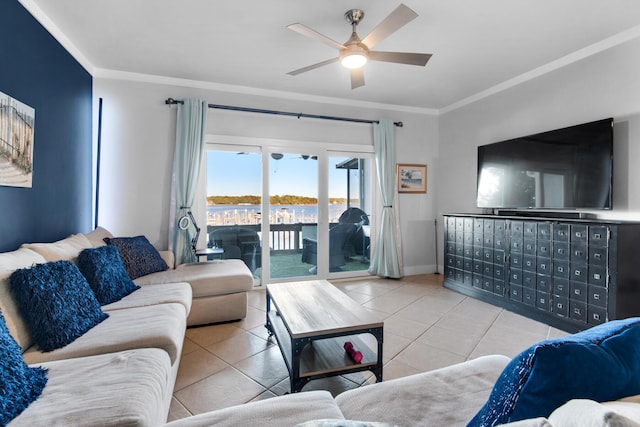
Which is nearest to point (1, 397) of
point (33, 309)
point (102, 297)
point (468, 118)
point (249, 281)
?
point (33, 309)

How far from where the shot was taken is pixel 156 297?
2.25 m

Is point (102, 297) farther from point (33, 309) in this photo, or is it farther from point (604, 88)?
point (604, 88)

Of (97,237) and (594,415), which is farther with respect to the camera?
(97,237)

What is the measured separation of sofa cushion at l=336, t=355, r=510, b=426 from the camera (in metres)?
0.97

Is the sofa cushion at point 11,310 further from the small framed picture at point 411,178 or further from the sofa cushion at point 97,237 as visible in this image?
the small framed picture at point 411,178

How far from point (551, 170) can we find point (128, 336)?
3929 millimetres

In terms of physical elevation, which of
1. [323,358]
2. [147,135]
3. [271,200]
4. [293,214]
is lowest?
[323,358]

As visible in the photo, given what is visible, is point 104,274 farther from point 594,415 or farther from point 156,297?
point 594,415

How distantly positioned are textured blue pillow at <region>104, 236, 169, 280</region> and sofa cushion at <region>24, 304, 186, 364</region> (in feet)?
3.14

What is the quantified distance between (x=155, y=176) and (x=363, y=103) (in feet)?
9.89

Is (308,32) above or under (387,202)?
above

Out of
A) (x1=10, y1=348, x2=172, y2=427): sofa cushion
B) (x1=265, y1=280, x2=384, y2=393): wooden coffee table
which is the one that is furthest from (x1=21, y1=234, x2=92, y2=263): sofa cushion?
(x1=265, y1=280, x2=384, y2=393): wooden coffee table

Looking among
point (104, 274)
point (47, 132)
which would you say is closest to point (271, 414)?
point (104, 274)

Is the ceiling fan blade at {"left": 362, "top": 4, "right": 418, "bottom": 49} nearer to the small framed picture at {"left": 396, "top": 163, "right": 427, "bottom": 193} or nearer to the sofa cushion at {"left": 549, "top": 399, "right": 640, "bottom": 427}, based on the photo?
the sofa cushion at {"left": 549, "top": 399, "right": 640, "bottom": 427}
